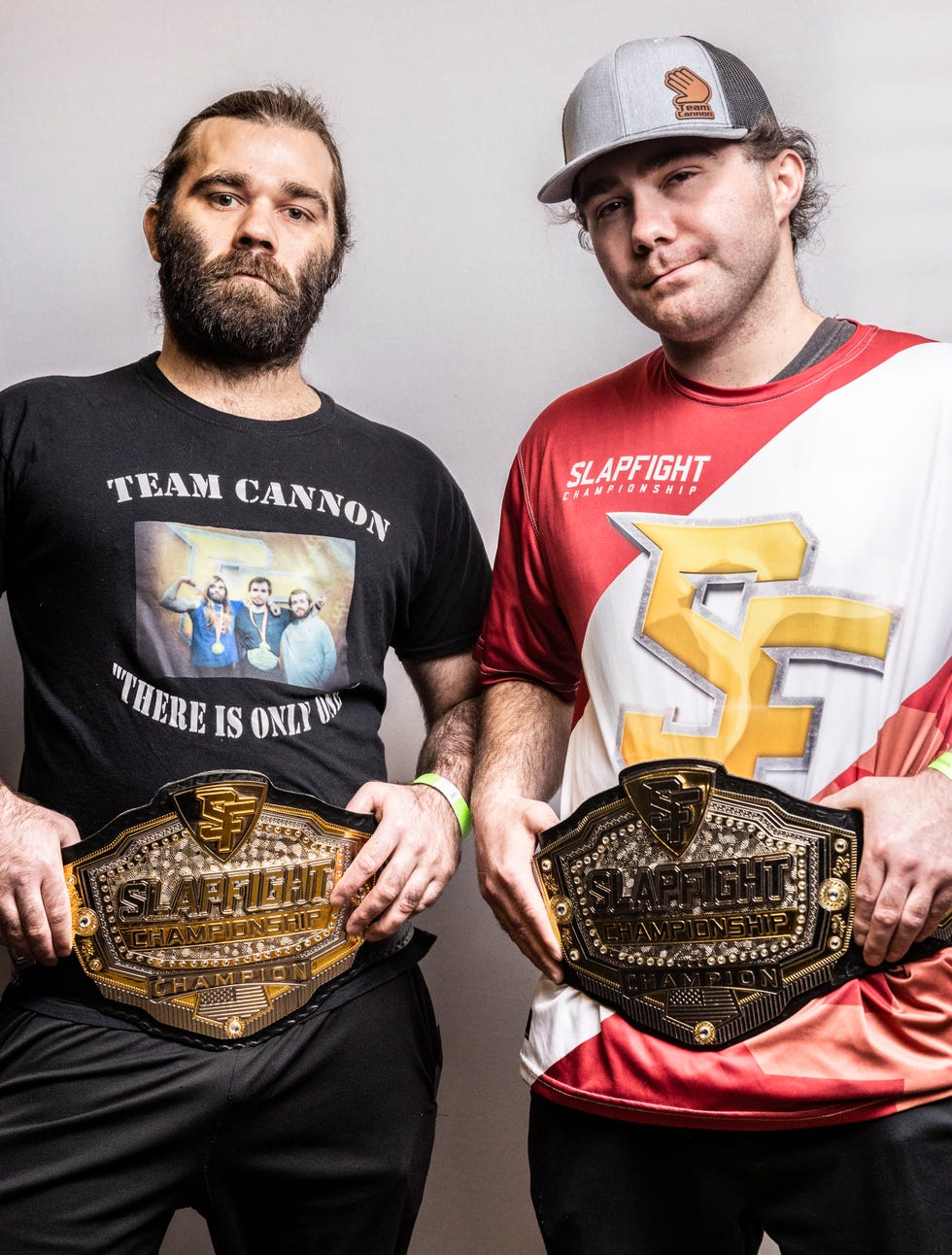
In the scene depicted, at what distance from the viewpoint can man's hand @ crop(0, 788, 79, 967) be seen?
5.07ft

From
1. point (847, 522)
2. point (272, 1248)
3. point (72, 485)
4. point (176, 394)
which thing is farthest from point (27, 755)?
point (847, 522)

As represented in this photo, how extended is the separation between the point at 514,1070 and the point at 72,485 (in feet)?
4.58

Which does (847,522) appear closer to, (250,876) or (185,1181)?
(250,876)

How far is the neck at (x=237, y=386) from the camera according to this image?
191cm

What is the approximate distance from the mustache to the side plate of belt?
0.93m

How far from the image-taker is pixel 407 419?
2520 mm

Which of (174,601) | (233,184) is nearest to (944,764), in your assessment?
(174,601)

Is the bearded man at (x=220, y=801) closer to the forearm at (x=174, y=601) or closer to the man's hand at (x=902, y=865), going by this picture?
the forearm at (x=174, y=601)

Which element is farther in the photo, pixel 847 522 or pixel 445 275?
pixel 445 275

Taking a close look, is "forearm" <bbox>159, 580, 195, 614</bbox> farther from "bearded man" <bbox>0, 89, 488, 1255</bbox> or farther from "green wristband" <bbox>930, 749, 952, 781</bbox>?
"green wristband" <bbox>930, 749, 952, 781</bbox>

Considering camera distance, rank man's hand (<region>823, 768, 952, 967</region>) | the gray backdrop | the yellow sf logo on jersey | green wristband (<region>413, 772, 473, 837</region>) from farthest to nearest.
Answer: the gray backdrop, green wristband (<region>413, 772, 473, 837</region>), the yellow sf logo on jersey, man's hand (<region>823, 768, 952, 967</region>)

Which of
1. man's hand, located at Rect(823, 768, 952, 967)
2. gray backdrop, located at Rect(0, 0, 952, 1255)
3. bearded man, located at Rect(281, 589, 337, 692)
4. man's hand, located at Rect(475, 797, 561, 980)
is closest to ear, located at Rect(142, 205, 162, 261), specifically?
gray backdrop, located at Rect(0, 0, 952, 1255)

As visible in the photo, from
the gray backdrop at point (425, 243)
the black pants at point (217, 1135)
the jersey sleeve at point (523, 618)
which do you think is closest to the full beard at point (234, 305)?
the jersey sleeve at point (523, 618)

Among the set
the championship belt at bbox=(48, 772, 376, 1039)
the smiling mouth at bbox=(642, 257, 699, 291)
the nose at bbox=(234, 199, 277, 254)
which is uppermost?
the nose at bbox=(234, 199, 277, 254)
